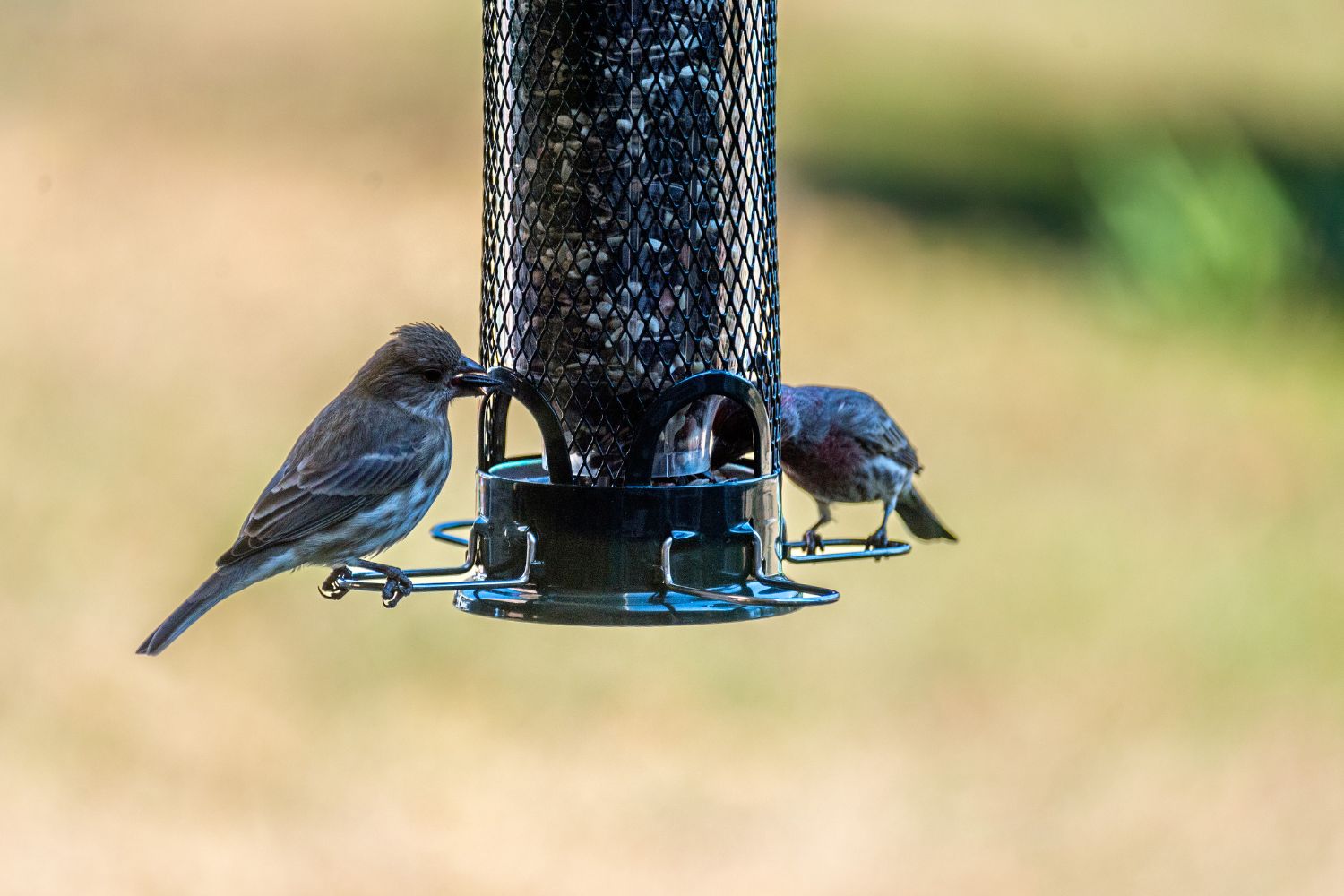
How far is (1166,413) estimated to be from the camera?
44.3 feet

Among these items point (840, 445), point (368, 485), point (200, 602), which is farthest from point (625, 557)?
point (840, 445)

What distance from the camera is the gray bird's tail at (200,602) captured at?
5496 millimetres

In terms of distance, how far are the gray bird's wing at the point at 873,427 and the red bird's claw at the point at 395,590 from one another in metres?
2.24

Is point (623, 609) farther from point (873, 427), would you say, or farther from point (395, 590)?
point (873, 427)

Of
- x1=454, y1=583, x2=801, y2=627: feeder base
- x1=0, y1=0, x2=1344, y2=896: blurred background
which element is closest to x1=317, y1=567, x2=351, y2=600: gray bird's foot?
x1=454, y1=583, x2=801, y2=627: feeder base

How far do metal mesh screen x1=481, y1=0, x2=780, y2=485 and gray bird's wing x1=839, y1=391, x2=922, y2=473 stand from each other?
132cm

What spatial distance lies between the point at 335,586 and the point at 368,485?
12.9 inches

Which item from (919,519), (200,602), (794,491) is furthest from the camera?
(794,491)

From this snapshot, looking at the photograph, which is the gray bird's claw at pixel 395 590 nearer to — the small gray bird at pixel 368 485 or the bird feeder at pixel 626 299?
the bird feeder at pixel 626 299

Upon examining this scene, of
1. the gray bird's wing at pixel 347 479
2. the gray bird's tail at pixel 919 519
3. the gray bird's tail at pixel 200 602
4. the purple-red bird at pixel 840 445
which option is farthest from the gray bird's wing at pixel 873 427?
the gray bird's tail at pixel 200 602

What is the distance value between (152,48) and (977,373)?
829cm

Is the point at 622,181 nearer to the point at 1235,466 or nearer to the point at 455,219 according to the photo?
the point at 1235,466

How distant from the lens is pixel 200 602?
5.66m

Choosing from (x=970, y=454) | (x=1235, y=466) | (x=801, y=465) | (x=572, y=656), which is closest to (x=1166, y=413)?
(x=1235, y=466)
